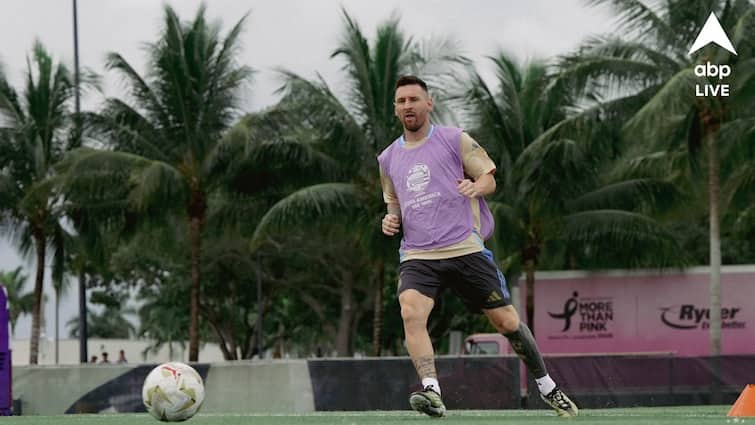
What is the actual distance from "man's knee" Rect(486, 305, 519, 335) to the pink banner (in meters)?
21.1

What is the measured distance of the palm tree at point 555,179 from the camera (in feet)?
90.3

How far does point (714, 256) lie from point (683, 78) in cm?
409

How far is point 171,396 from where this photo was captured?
8.52 m

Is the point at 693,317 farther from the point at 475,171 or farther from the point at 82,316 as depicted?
the point at 475,171

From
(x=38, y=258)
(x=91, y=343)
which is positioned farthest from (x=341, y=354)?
(x=91, y=343)

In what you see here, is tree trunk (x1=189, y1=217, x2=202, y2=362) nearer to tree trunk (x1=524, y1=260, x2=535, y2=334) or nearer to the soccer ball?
tree trunk (x1=524, y1=260, x2=535, y2=334)

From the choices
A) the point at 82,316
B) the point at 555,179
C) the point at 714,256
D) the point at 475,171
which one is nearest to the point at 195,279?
the point at 82,316

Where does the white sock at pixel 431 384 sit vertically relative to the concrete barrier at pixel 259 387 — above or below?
above

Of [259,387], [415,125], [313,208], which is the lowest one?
[259,387]

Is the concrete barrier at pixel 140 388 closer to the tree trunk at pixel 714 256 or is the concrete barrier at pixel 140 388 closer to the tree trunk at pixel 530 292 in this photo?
the tree trunk at pixel 714 256

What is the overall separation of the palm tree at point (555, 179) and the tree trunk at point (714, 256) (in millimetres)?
1885

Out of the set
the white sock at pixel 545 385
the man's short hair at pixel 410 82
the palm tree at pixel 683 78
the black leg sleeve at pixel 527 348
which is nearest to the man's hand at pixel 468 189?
the man's short hair at pixel 410 82

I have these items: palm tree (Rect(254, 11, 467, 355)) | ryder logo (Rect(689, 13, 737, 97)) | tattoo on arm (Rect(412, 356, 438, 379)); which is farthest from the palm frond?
tattoo on arm (Rect(412, 356, 438, 379))

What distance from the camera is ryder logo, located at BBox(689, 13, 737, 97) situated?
24.9 metres
